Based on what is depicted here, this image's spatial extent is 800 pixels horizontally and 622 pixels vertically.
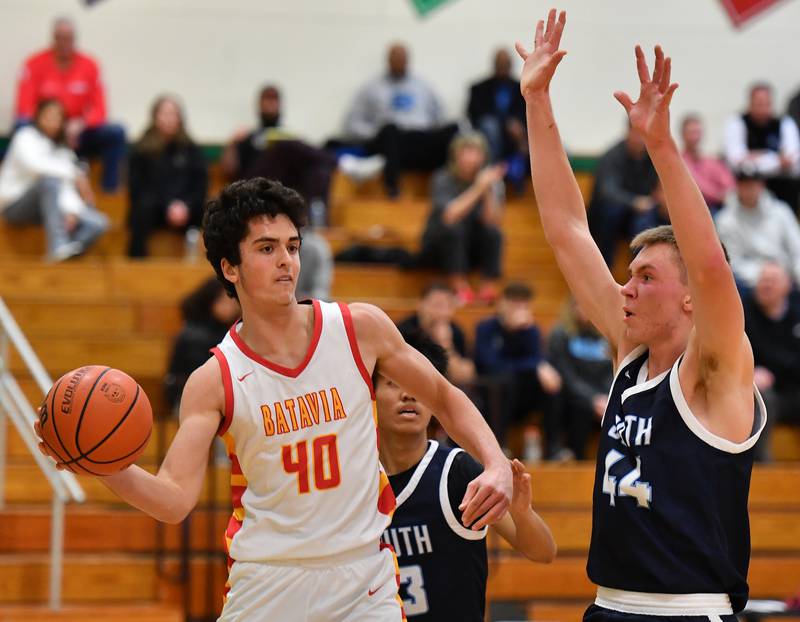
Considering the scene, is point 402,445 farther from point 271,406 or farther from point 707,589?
point 707,589

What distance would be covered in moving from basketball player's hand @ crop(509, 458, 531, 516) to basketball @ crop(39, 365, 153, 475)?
1.21 metres

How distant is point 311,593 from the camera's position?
4117mm

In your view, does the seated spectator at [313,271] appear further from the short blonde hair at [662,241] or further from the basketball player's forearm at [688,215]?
the basketball player's forearm at [688,215]

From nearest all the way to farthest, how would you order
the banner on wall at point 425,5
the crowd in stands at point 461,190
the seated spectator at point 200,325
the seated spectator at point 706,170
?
the seated spectator at point 200,325, the crowd in stands at point 461,190, the seated spectator at point 706,170, the banner on wall at point 425,5

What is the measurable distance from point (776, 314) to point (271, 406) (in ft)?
22.7

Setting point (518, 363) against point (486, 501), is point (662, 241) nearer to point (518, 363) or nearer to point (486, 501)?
point (486, 501)

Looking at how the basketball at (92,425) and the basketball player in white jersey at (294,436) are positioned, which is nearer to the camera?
the basketball at (92,425)

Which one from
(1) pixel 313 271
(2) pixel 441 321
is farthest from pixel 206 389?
(1) pixel 313 271

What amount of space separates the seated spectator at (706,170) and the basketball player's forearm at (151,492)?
9.49 meters

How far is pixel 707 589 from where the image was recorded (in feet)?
12.8

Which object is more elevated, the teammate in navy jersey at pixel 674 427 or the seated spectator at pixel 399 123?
the seated spectator at pixel 399 123

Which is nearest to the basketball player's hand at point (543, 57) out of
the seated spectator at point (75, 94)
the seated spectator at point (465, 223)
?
the seated spectator at point (465, 223)

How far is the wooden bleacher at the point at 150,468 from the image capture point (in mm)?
8039

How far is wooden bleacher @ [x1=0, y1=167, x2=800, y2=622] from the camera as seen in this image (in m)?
8.04
